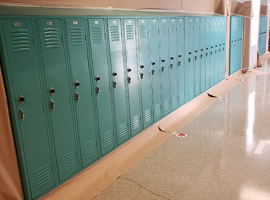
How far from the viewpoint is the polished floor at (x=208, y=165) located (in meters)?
2.78

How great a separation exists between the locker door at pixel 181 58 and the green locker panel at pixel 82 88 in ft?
8.27

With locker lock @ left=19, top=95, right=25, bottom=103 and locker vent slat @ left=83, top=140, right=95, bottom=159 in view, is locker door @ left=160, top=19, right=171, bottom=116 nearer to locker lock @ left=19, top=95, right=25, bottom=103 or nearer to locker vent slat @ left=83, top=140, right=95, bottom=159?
locker vent slat @ left=83, top=140, right=95, bottom=159

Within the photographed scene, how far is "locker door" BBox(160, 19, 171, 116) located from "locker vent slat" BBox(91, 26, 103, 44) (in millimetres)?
1568

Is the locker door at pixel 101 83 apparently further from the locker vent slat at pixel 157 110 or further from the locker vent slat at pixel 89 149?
the locker vent slat at pixel 157 110

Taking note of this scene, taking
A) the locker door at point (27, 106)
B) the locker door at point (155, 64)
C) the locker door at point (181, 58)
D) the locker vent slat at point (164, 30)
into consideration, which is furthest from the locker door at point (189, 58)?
the locker door at point (27, 106)

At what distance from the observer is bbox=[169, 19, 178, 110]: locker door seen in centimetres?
485

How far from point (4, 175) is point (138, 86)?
2252 mm

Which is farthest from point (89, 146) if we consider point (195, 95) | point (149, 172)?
point (195, 95)

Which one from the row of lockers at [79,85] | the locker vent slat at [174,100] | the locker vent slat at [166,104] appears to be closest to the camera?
the row of lockers at [79,85]

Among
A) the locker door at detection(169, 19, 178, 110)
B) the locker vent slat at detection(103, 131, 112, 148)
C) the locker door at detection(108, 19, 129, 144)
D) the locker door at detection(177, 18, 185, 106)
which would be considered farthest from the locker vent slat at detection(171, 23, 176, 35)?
the locker vent slat at detection(103, 131, 112, 148)

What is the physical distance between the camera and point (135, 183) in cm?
302

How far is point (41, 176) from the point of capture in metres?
2.65

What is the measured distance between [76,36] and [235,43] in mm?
6939

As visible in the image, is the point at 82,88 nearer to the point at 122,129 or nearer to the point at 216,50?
the point at 122,129
